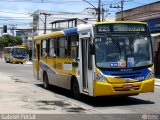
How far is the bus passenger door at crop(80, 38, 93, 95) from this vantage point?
14578 millimetres

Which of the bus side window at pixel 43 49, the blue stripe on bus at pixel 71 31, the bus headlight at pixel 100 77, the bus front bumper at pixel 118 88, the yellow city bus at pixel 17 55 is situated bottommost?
the yellow city bus at pixel 17 55

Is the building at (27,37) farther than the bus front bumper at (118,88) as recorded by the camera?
Yes

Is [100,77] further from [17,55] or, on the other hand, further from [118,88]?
[17,55]

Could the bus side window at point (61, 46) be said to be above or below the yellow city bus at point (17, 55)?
above

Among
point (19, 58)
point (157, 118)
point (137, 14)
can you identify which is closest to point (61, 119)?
point (157, 118)

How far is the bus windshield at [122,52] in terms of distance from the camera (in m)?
14.3

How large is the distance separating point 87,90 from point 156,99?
10.1 feet

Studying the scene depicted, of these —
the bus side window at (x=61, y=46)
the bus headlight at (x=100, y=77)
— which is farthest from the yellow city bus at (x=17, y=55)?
the bus headlight at (x=100, y=77)

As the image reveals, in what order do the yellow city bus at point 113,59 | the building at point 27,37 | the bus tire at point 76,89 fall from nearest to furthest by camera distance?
the yellow city bus at point 113,59, the bus tire at point 76,89, the building at point 27,37

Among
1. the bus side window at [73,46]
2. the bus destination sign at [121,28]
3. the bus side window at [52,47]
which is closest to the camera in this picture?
the bus destination sign at [121,28]

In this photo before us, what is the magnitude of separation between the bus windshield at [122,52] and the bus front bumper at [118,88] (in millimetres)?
614

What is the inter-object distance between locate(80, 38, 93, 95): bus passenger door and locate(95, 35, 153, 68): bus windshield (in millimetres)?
581

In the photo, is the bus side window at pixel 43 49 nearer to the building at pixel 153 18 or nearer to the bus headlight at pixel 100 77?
the bus headlight at pixel 100 77

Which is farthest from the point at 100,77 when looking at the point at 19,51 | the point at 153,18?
the point at 19,51
